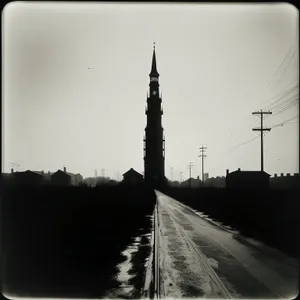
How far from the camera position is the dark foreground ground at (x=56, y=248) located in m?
8.14

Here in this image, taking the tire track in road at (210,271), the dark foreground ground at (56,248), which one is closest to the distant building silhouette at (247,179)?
the tire track in road at (210,271)

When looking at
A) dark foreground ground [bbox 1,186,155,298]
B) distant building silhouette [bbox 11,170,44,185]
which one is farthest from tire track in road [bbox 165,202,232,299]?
distant building silhouette [bbox 11,170,44,185]

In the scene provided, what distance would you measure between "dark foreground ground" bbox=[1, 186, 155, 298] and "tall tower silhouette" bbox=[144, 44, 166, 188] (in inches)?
3287

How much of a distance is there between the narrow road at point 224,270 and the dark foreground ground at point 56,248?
3.03 feet

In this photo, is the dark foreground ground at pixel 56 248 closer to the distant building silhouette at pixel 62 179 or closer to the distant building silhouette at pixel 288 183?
the distant building silhouette at pixel 288 183

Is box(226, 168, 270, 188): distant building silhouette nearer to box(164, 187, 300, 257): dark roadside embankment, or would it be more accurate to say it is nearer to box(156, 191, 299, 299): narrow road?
box(164, 187, 300, 257): dark roadside embankment

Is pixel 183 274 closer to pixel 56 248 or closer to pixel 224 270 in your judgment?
pixel 224 270

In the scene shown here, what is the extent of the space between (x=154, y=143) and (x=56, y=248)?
89.1 metres

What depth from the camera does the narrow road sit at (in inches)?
304

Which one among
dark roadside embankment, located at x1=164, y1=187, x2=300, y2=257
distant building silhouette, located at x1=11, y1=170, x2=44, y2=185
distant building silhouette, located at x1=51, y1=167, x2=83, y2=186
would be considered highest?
distant building silhouette, located at x1=11, y1=170, x2=44, y2=185

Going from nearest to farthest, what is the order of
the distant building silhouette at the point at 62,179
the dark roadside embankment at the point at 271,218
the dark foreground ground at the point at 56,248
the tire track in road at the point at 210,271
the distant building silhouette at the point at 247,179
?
1. the tire track in road at the point at 210,271
2. the dark foreground ground at the point at 56,248
3. the dark roadside embankment at the point at 271,218
4. the distant building silhouette at the point at 62,179
5. the distant building silhouette at the point at 247,179

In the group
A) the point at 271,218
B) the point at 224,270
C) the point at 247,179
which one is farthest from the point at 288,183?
the point at 224,270

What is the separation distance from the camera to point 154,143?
100 m

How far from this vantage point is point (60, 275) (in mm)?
8875
